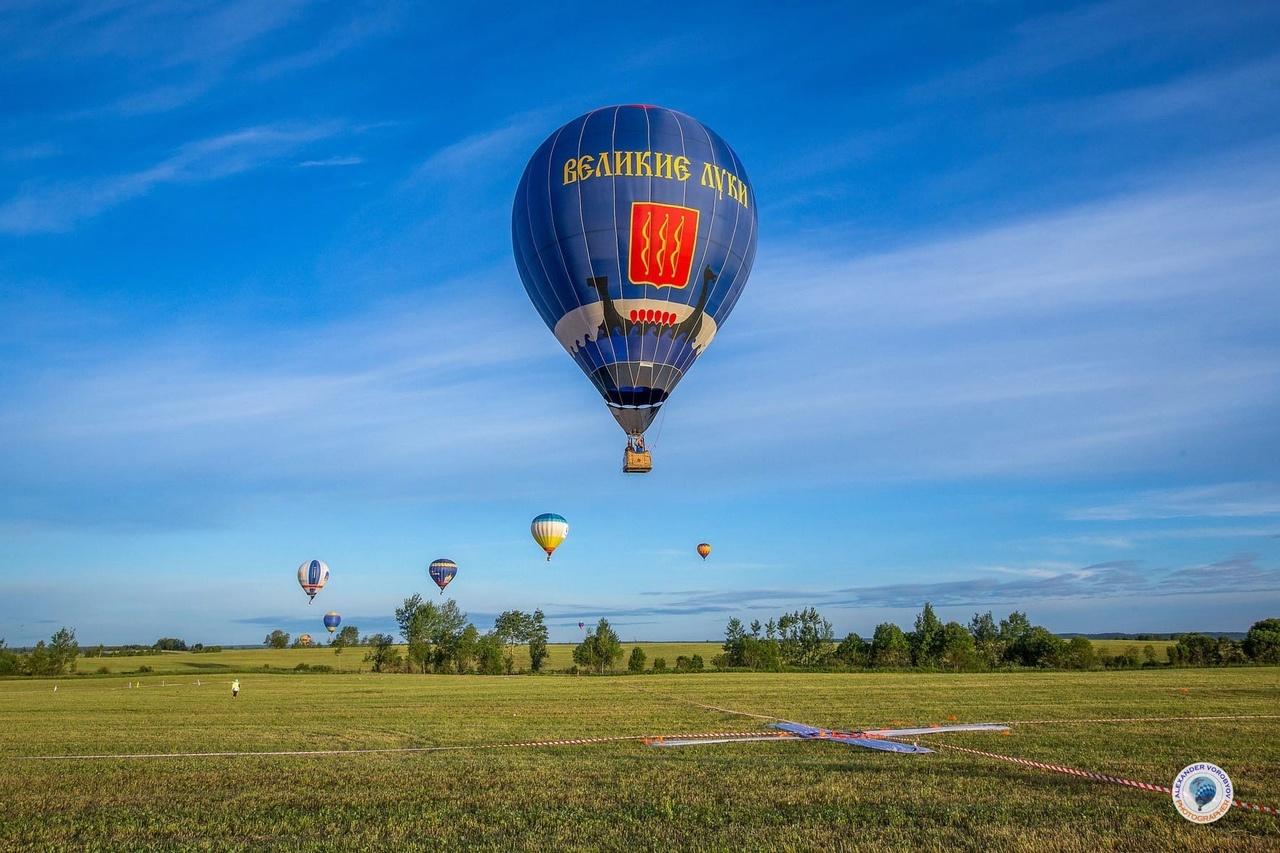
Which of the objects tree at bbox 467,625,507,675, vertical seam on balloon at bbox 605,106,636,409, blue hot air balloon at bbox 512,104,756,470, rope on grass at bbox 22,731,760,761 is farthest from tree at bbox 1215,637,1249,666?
rope on grass at bbox 22,731,760,761

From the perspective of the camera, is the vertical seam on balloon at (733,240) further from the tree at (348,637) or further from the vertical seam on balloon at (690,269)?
the tree at (348,637)

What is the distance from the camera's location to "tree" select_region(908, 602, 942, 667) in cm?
9250

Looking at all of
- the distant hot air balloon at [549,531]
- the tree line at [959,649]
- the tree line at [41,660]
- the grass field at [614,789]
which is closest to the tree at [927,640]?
the tree line at [959,649]

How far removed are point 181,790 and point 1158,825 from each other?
45.7 ft

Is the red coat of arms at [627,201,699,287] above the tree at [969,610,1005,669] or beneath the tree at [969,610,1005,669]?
above

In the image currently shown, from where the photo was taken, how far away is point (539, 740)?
20.6 meters

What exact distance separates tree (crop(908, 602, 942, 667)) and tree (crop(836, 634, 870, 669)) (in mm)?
5071

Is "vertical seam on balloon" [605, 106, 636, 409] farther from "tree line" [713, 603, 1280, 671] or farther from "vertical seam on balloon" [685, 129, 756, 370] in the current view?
"tree line" [713, 603, 1280, 671]

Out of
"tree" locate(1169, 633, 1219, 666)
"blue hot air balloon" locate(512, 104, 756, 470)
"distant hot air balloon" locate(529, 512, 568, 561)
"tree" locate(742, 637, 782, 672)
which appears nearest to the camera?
"blue hot air balloon" locate(512, 104, 756, 470)

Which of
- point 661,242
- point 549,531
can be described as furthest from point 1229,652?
point 661,242

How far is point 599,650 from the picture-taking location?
339ft

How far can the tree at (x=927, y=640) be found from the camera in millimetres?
92500

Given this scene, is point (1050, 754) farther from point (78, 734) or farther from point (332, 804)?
point (78, 734)

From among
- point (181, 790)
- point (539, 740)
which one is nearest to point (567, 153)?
point (539, 740)
